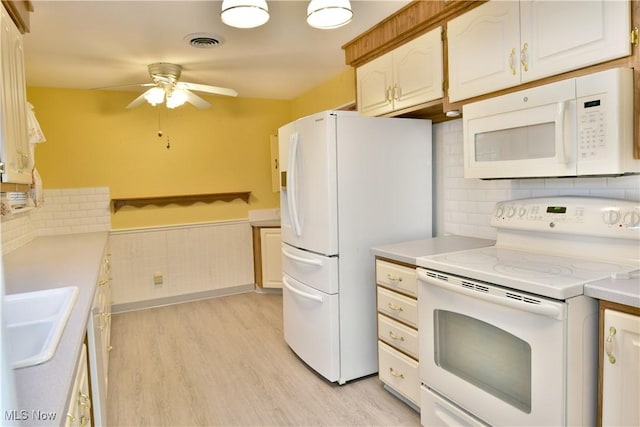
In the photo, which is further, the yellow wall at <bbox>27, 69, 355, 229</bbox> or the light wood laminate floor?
the yellow wall at <bbox>27, 69, 355, 229</bbox>

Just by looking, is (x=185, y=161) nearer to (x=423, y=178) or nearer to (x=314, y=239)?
(x=314, y=239)

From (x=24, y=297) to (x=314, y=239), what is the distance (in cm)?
151

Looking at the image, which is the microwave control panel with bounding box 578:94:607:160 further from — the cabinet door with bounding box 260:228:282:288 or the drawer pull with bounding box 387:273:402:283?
the cabinet door with bounding box 260:228:282:288

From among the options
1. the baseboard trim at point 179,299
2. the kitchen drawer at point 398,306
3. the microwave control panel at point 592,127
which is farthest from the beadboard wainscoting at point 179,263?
the microwave control panel at point 592,127

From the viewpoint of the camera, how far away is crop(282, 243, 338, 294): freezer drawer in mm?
2518

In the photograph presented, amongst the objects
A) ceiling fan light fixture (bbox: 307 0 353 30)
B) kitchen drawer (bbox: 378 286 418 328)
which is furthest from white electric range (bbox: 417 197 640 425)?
ceiling fan light fixture (bbox: 307 0 353 30)

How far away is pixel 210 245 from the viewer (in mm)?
4684

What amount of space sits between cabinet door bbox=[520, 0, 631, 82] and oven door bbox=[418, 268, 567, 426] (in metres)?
0.94

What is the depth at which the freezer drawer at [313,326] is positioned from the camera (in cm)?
255

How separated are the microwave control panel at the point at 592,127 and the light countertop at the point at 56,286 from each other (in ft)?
6.05

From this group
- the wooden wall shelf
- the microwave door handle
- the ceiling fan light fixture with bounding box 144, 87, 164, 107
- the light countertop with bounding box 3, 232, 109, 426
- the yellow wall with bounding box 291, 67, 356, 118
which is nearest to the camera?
the light countertop with bounding box 3, 232, 109, 426

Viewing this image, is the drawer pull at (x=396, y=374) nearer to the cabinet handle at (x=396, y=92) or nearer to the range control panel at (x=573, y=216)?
the range control panel at (x=573, y=216)

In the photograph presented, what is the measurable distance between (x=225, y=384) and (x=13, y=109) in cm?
193

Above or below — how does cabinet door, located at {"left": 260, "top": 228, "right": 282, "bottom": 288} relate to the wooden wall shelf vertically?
below
